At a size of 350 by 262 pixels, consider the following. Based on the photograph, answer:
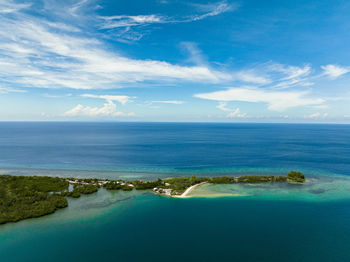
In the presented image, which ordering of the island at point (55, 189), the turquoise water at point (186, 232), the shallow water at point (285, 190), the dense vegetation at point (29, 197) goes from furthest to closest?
the shallow water at point (285, 190) → the island at point (55, 189) → the dense vegetation at point (29, 197) → the turquoise water at point (186, 232)

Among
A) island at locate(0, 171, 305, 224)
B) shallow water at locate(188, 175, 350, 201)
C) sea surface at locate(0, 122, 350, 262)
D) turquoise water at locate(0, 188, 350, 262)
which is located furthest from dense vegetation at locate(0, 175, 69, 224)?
shallow water at locate(188, 175, 350, 201)

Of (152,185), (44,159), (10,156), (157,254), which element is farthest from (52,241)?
(10,156)

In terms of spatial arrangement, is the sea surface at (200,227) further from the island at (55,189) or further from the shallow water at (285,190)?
the island at (55,189)

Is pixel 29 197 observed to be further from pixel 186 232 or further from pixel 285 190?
pixel 285 190

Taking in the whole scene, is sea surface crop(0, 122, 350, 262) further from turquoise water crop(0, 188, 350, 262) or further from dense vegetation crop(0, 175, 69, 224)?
dense vegetation crop(0, 175, 69, 224)

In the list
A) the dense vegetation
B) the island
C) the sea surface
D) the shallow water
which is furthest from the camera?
the shallow water

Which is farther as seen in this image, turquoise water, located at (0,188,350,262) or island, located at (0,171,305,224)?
island, located at (0,171,305,224)

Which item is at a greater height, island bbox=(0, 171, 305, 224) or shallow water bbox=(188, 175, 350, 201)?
island bbox=(0, 171, 305, 224)


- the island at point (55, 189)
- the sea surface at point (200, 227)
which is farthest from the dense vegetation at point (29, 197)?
the sea surface at point (200, 227)
